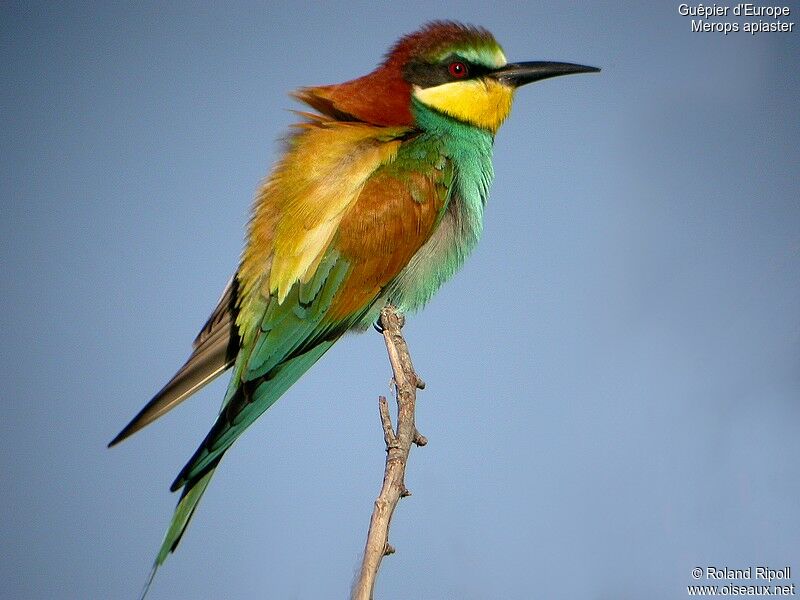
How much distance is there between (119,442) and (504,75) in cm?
188

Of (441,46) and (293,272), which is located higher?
(441,46)

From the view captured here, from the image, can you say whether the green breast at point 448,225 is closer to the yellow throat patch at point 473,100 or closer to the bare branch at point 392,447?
the yellow throat patch at point 473,100

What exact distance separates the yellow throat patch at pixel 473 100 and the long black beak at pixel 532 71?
4 cm

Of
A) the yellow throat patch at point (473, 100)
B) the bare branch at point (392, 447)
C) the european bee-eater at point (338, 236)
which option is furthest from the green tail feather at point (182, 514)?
the yellow throat patch at point (473, 100)

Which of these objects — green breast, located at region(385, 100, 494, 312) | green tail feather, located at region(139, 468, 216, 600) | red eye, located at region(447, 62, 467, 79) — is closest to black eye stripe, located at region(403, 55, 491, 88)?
red eye, located at region(447, 62, 467, 79)

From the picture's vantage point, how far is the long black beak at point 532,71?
3.28 metres

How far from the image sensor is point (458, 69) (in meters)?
3.21

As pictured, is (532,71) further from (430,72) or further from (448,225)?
(448,225)

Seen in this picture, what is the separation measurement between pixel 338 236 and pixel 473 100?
0.79 m

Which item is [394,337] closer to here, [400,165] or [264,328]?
[264,328]

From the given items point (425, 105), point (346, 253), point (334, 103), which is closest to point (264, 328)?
point (346, 253)

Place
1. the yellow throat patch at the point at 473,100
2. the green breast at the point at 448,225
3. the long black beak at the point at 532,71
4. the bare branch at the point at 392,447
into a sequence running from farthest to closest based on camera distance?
the long black beak at the point at 532,71
the yellow throat patch at the point at 473,100
the green breast at the point at 448,225
the bare branch at the point at 392,447

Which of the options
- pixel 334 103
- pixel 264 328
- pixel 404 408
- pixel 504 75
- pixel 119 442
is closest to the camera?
pixel 404 408

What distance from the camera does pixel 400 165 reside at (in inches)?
113
